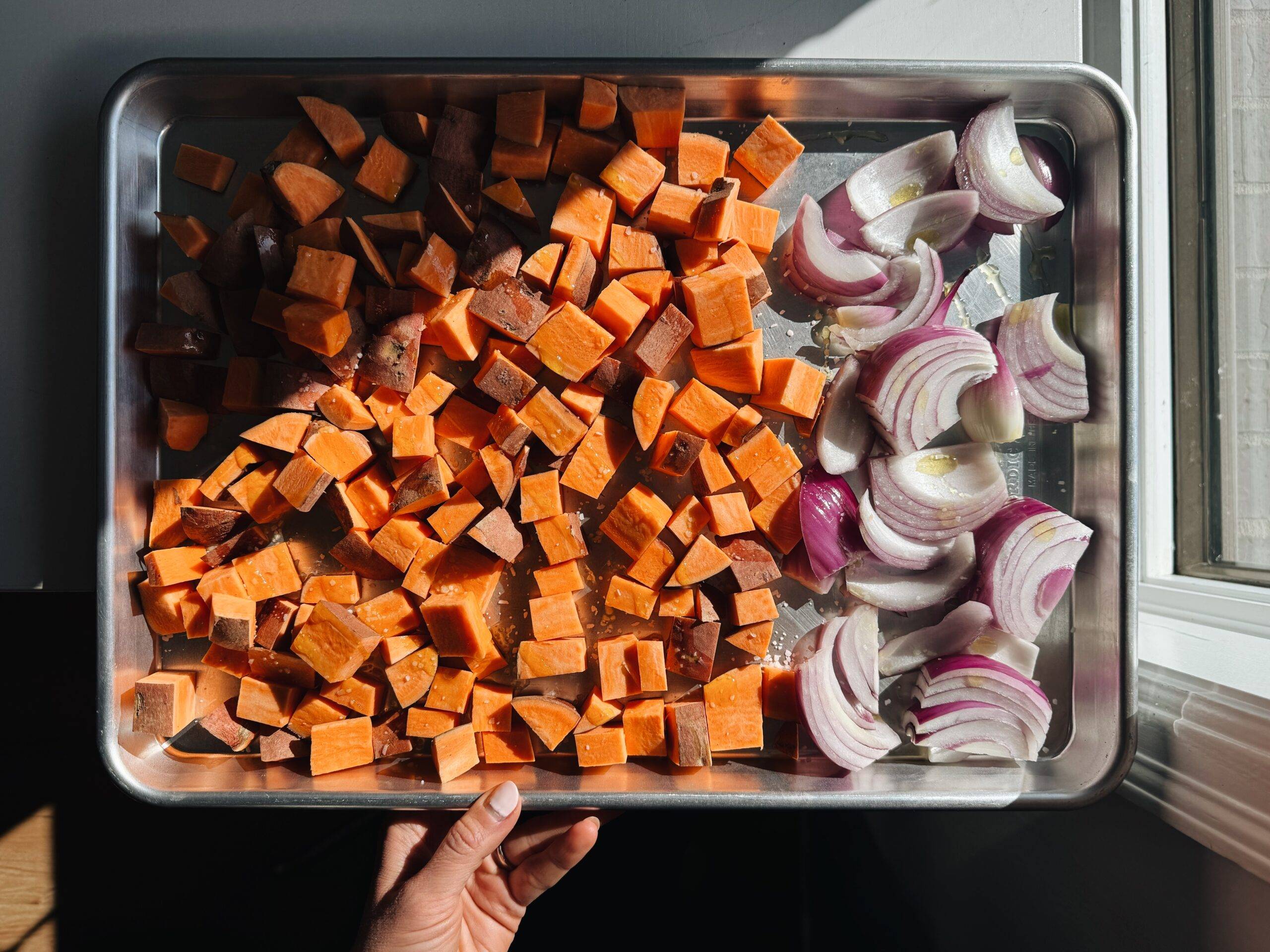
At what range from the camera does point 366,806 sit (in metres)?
1.30

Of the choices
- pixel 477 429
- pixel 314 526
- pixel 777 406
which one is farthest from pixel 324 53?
pixel 777 406

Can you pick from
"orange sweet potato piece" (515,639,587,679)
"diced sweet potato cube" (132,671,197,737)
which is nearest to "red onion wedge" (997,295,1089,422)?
"orange sweet potato piece" (515,639,587,679)

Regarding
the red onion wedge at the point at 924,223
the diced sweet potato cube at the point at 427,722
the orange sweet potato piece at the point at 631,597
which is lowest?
the diced sweet potato cube at the point at 427,722

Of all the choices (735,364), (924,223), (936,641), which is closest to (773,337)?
(735,364)

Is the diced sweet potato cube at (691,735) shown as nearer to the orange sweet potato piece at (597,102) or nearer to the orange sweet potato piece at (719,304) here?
the orange sweet potato piece at (719,304)

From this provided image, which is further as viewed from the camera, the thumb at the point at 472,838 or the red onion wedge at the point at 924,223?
the red onion wedge at the point at 924,223

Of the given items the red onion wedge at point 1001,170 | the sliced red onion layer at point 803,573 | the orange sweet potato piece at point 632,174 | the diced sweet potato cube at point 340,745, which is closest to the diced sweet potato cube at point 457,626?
the diced sweet potato cube at point 340,745

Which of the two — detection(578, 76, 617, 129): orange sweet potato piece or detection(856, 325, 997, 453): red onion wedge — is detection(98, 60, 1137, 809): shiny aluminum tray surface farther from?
detection(856, 325, 997, 453): red onion wedge

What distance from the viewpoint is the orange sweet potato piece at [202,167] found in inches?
53.4

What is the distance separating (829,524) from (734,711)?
39cm

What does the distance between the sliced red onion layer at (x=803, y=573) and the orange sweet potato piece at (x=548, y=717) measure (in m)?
0.49

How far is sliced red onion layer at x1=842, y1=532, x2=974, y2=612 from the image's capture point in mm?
1413

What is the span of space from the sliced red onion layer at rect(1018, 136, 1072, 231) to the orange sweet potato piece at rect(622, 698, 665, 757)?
4.00ft

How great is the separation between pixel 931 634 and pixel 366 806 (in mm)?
1106
